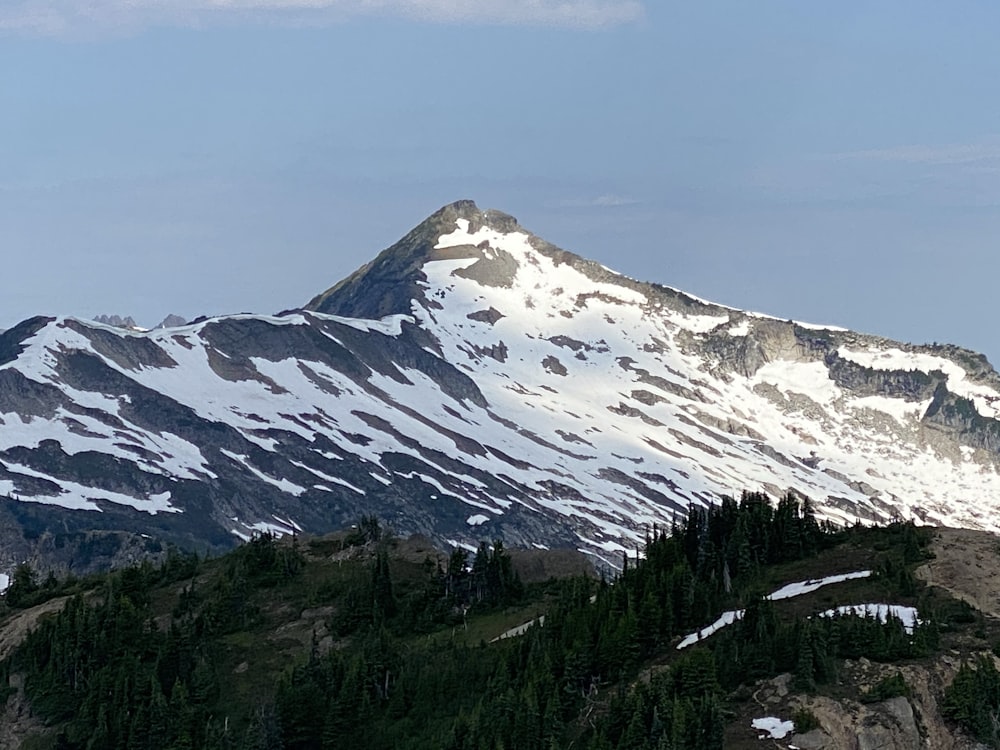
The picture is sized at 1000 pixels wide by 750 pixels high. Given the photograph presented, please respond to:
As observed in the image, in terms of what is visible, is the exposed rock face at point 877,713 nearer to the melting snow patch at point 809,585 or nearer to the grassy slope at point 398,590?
the grassy slope at point 398,590

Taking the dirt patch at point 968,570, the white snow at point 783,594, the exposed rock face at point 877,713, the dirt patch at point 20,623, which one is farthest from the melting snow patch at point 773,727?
the dirt patch at point 20,623

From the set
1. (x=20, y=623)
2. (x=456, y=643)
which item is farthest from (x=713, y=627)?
(x=20, y=623)

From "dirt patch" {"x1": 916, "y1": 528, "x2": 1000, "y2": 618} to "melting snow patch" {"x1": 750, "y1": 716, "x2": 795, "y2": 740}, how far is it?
2160 centimetres

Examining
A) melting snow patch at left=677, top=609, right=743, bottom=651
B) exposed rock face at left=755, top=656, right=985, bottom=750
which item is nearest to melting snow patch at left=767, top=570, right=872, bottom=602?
melting snow patch at left=677, top=609, right=743, bottom=651

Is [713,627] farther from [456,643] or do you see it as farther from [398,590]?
[398,590]

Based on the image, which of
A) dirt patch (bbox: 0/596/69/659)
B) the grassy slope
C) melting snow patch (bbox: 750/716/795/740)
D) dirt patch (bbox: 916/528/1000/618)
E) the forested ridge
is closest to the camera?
melting snow patch (bbox: 750/716/795/740)

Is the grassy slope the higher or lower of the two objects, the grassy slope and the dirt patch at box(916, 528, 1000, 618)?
the lower

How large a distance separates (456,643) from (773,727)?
41.0 m

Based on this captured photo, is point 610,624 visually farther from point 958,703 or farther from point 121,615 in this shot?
point 121,615

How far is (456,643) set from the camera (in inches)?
5241

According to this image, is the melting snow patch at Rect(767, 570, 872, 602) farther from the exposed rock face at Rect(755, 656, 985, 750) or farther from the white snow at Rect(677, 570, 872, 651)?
the exposed rock face at Rect(755, 656, 985, 750)

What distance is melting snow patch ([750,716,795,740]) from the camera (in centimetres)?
9569

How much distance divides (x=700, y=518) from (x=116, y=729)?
159ft

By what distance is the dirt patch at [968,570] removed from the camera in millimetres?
113500
